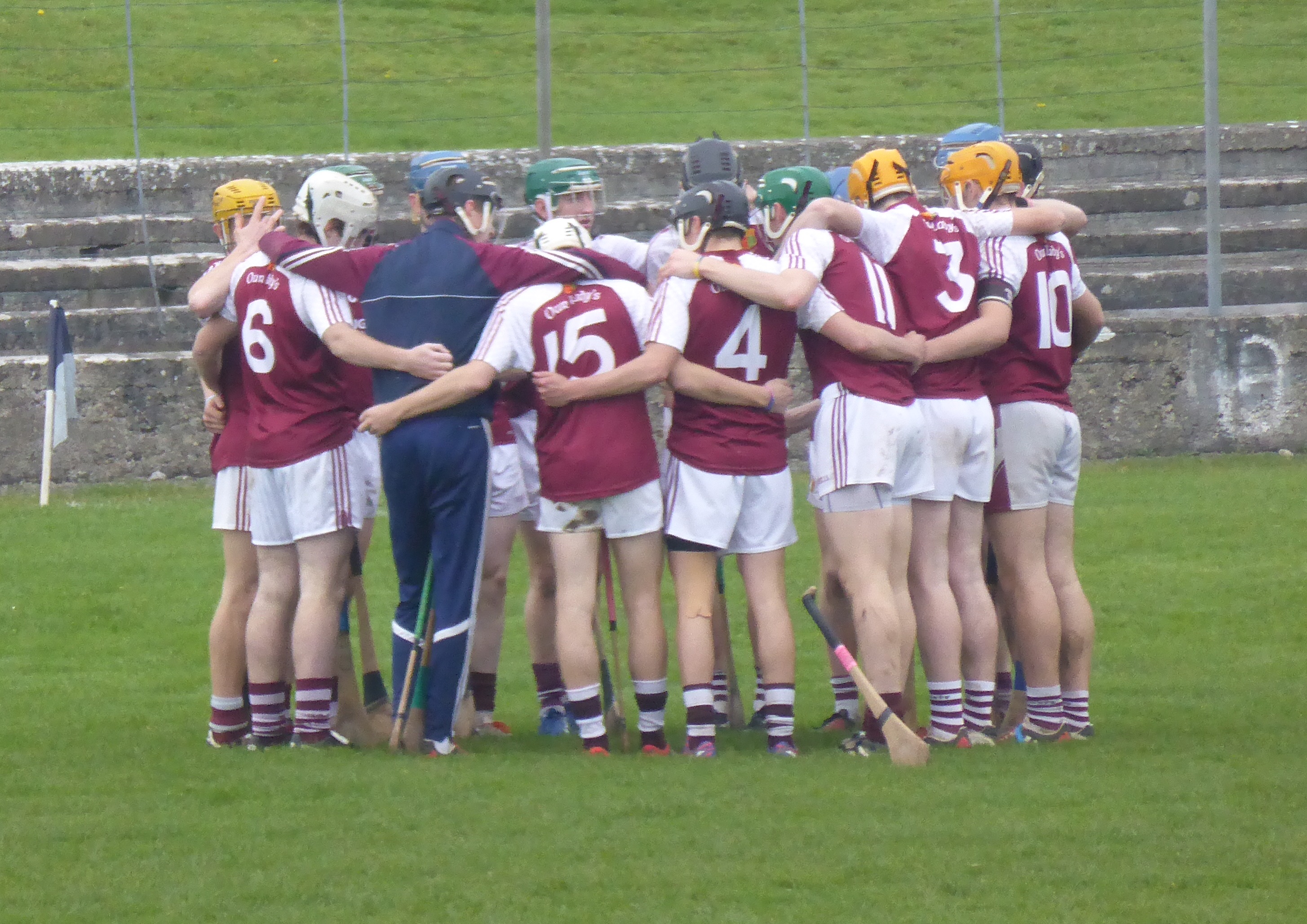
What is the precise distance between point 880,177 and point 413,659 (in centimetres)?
250

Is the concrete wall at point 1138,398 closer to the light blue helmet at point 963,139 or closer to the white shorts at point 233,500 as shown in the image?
the light blue helmet at point 963,139

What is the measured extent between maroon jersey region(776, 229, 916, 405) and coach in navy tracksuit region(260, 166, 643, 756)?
69 cm

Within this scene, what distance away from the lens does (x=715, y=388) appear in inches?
264

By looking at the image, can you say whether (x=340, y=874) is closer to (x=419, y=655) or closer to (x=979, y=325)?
(x=419, y=655)

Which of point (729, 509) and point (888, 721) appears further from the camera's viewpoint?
point (729, 509)

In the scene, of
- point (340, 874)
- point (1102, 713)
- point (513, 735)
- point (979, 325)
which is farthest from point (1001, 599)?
point (340, 874)

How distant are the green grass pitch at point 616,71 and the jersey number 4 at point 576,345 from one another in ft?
43.8

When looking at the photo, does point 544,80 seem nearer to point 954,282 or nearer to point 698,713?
point 954,282

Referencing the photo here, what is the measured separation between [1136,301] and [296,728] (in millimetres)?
10399

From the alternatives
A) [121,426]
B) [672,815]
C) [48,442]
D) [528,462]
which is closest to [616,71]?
[121,426]

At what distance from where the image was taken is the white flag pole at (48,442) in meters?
12.6

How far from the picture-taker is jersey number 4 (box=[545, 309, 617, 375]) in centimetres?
668

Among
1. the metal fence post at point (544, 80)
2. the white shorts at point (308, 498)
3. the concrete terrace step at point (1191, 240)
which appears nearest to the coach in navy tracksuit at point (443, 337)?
the white shorts at point (308, 498)

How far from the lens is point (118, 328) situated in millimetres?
15203
